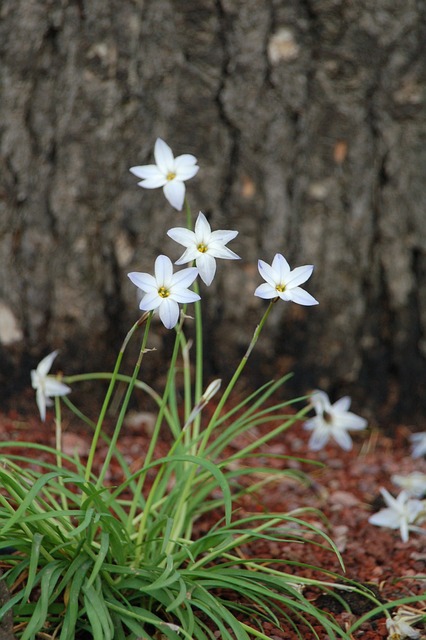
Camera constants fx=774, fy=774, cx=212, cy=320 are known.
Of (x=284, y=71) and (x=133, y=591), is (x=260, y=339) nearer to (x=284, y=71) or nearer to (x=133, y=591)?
(x=284, y=71)

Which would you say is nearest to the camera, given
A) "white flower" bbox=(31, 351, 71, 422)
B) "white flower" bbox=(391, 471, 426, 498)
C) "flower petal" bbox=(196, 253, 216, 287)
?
"flower petal" bbox=(196, 253, 216, 287)

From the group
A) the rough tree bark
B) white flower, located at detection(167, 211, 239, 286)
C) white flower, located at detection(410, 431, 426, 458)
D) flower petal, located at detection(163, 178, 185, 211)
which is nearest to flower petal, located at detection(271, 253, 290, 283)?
white flower, located at detection(167, 211, 239, 286)

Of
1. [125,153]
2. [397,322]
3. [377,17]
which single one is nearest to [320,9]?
[377,17]

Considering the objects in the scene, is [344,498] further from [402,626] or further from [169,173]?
[169,173]

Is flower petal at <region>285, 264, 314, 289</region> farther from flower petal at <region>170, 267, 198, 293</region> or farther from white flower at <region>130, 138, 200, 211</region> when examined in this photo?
white flower at <region>130, 138, 200, 211</region>

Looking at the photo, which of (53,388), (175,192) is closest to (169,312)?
(175,192)
